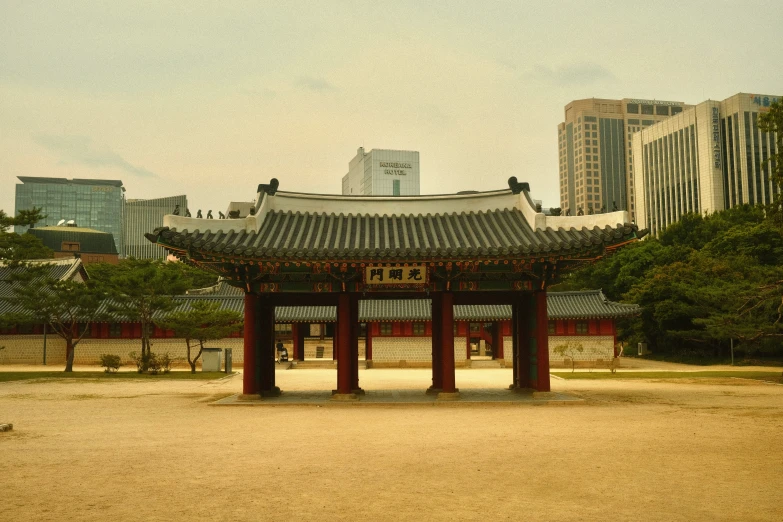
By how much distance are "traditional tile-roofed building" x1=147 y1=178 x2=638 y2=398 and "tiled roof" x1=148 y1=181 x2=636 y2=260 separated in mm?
37

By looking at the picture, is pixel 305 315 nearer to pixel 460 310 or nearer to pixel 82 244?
pixel 460 310

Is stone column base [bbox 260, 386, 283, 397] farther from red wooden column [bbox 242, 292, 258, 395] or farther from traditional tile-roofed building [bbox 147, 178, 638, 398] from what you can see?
red wooden column [bbox 242, 292, 258, 395]

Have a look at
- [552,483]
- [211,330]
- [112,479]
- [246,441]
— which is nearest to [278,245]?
[246,441]

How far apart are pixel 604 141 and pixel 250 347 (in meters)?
157

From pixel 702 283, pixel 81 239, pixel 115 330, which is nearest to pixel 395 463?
pixel 115 330

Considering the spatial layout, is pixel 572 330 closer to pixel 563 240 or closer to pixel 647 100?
pixel 563 240

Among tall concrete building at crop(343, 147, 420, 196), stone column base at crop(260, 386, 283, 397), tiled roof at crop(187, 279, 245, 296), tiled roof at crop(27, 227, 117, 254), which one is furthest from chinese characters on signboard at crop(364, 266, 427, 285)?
tall concrete building at crop(343, 147, 420, 196)

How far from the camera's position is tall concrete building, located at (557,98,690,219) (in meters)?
163

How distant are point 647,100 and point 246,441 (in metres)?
175

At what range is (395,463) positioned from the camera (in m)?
11.1

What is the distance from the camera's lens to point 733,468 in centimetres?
1052

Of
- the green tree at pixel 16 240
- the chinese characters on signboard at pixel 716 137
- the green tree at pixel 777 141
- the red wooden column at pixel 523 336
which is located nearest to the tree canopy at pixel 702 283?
the green tree at pixel 777 141

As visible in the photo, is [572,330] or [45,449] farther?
[572,330]

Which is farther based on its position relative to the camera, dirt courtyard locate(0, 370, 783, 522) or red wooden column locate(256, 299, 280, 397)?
red wooden column locate(256, 299, 280, 397)
